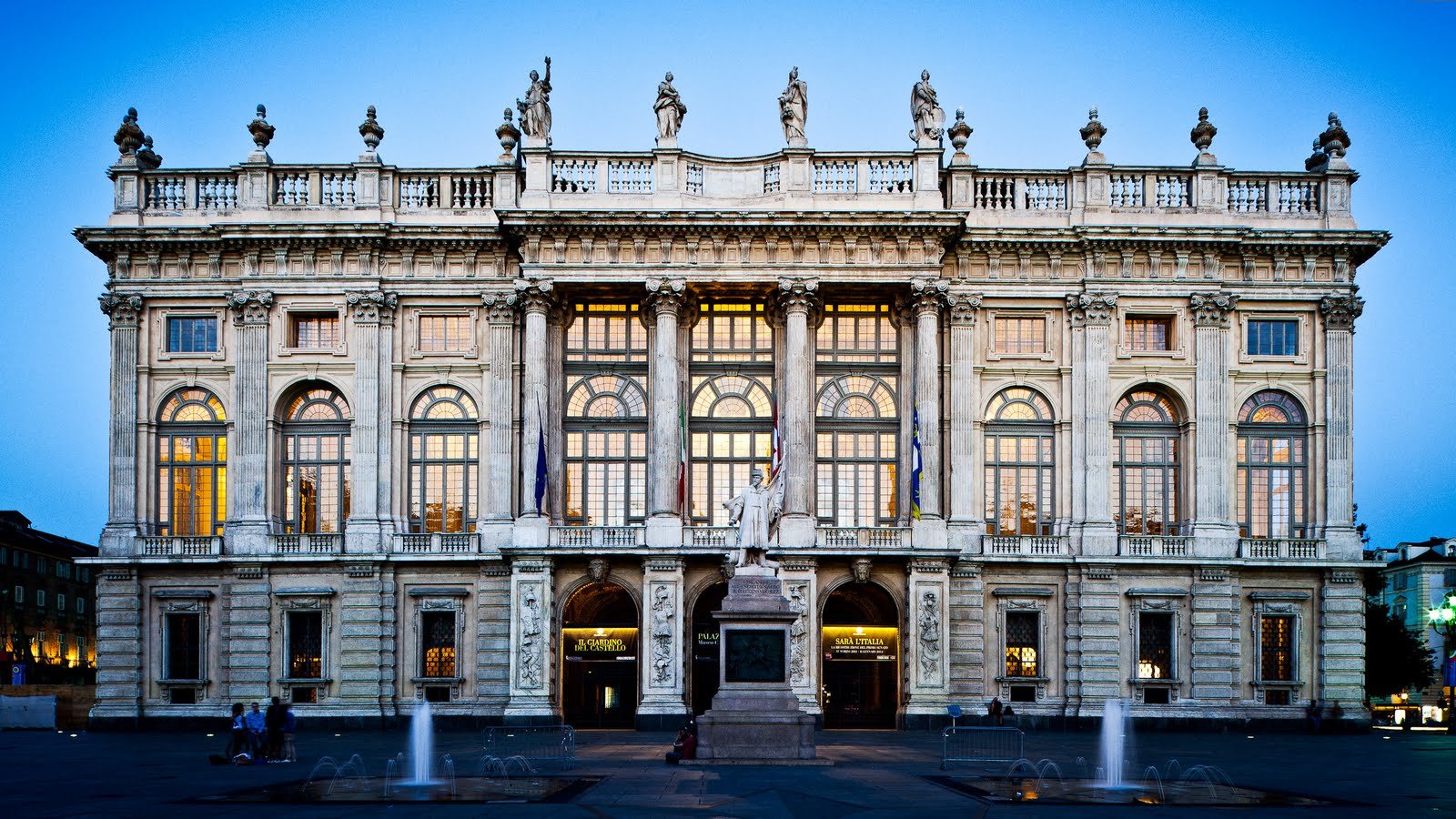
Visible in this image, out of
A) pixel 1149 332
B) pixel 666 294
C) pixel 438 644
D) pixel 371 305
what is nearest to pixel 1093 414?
pixel 1149 332

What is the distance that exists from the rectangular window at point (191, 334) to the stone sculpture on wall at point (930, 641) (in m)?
26.4

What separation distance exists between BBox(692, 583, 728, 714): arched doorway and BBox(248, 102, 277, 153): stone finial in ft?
73.4

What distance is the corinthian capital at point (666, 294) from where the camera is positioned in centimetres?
4897

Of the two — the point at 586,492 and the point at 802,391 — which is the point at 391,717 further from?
the point at 802,391

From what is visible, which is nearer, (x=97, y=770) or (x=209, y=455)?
(x=97, y=770)

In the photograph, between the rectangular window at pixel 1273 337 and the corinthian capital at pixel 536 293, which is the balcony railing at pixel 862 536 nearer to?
the corinthian capital at pixel 536 293

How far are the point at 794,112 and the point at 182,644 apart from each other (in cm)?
2808

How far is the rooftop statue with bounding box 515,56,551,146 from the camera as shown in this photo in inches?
1980

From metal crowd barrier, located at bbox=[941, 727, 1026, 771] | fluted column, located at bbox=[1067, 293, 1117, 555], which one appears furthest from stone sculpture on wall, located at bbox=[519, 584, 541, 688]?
fluted column, located at bbox=[1067, 293, 1117, 555]

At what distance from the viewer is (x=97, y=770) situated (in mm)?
31469

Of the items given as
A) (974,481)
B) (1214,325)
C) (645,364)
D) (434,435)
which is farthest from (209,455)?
(1214,325)

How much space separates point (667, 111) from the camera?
50219 mm

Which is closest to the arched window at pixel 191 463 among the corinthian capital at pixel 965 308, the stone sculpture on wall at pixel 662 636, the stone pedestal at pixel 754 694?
the stone sculpture on wall at pixel 662 636

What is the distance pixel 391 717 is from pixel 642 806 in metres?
27.8
